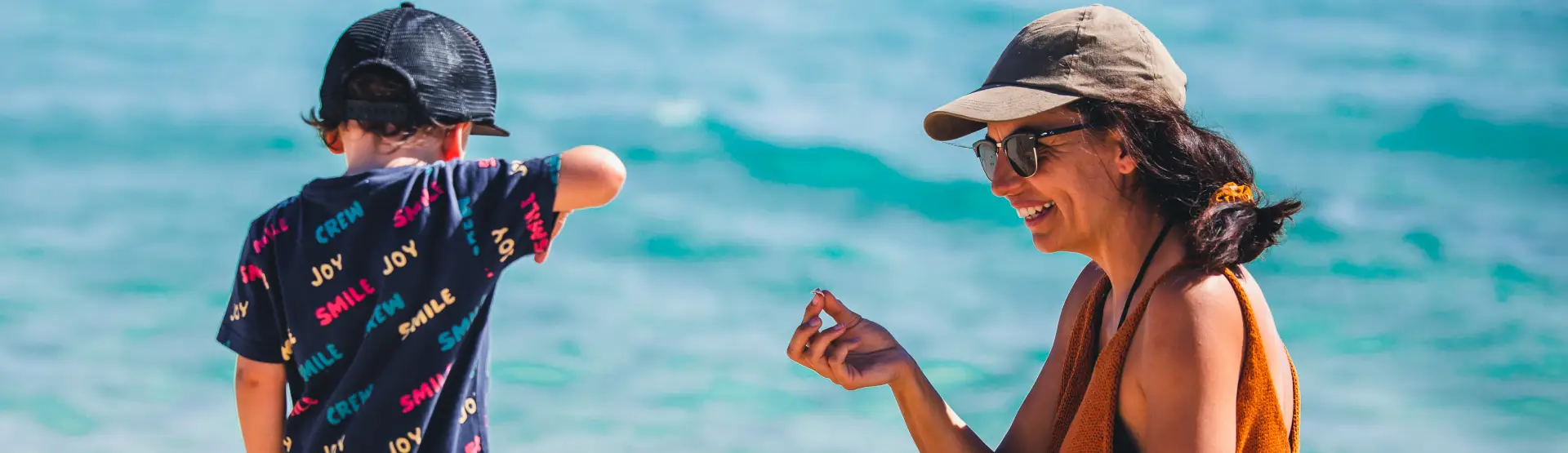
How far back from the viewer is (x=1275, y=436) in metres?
3.12

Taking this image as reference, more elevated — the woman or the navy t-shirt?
the woman

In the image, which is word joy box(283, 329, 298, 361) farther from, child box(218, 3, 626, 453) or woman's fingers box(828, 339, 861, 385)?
woman's fingers box(828, 339, 861, 385)

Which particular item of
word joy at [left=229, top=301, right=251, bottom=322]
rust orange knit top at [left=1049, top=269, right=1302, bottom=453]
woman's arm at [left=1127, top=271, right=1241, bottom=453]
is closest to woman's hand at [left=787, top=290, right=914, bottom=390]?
rust orange knit top at [left=1049, top=269, right=1302, bottom=453]

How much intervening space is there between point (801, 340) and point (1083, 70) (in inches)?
41.2

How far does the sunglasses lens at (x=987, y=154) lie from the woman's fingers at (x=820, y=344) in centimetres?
60

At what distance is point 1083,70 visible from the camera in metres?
3.30

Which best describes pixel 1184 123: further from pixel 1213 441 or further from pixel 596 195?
pixel 596 195

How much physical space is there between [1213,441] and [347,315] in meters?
1.93

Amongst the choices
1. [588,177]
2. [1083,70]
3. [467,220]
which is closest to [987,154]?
[1083,70]

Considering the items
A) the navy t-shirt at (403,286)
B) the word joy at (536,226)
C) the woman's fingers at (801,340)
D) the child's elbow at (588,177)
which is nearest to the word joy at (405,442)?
the navy t-shirt at (403,286)

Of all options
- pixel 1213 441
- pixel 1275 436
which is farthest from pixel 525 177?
pixel 1275 436

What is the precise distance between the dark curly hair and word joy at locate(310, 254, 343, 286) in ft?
5.91

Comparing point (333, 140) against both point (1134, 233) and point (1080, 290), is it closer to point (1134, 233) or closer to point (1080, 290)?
point (1134, 233)

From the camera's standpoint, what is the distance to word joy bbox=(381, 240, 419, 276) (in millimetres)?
2715
